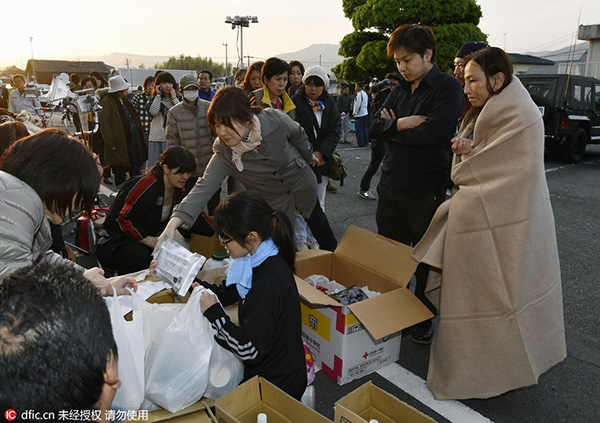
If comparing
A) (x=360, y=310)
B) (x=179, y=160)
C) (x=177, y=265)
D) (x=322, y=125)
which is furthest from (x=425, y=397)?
(x=322, y=125)

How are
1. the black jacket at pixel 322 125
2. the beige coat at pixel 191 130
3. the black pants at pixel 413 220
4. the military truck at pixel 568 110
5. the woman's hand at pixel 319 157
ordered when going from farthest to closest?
the military truck at pixel 568 110, the beige coat at pixel 191 130, the black jacket at pixel 322 125, the woman's hand at pixel 319 157, the black pants at pixel 413 220

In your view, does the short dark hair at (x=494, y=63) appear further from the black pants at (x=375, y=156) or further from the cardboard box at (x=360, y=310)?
the black pants at (x=375, y=156)

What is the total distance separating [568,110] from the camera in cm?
974

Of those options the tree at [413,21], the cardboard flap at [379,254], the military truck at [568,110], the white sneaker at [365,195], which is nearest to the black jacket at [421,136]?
the cardboard flap at [379,254]

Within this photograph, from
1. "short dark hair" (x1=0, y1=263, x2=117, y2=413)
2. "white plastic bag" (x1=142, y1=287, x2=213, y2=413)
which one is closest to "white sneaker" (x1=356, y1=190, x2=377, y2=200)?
"white plastic bag" (x1=142, y1=287, x2=213, y2=413)

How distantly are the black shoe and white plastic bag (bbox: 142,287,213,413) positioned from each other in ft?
5.25

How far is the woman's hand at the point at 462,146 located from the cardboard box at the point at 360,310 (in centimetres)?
72

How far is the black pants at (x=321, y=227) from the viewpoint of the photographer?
357cm

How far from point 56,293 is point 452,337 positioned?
1973 millimetres

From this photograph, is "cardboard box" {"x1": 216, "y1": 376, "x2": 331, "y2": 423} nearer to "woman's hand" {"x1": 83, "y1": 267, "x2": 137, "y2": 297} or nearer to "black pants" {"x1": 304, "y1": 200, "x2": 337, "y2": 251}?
"woman's hand" {"x1": 83, "y1": 267, "x2": 137, "y2": 297}

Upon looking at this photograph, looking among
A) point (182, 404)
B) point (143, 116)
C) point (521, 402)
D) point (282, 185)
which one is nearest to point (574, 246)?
point (521, 402)

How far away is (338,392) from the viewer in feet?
8.48

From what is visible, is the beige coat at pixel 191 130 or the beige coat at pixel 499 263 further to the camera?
the beige coat at pixel 191 130

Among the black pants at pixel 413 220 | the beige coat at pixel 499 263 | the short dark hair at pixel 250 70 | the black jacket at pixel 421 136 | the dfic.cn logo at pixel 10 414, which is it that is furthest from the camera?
the short dark hair at pixel 250 70
